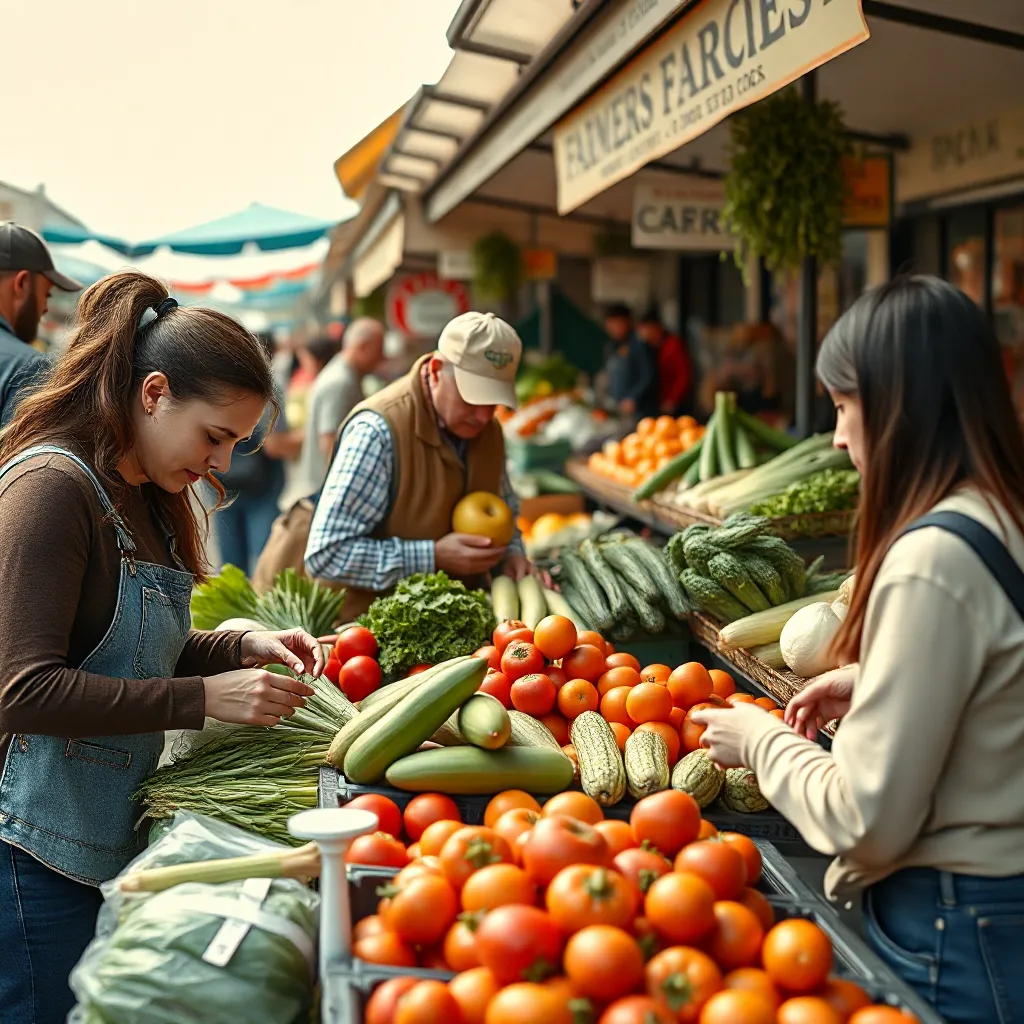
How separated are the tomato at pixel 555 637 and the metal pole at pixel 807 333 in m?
3.12

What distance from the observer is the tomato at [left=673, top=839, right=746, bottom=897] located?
1.89 m

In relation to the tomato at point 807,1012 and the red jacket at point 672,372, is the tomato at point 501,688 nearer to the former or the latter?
the tomato at point 807,1012

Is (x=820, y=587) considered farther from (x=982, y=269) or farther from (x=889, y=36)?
(x=982, y=269)

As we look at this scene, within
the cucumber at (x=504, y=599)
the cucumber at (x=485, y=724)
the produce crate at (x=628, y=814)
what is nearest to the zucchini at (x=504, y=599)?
the cucumber at (x=504, y=599)

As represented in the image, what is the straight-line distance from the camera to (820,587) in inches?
157

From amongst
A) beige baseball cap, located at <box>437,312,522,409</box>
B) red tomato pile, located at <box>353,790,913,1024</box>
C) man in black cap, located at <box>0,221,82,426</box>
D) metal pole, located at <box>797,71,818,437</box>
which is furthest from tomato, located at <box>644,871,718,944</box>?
metal pole, located at <box>797,71,818,437</box>

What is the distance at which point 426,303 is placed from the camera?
527 inches

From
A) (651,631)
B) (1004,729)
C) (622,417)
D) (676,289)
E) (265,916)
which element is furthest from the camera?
(676,289)

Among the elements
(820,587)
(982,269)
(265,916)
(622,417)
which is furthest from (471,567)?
(622,417)

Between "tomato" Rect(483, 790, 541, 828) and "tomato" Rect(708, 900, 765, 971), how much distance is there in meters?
0.64

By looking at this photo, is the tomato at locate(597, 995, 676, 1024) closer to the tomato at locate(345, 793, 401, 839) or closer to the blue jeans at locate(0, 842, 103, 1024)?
the tomato at locate(345, 793, 401, 839)

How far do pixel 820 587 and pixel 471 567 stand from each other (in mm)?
1364

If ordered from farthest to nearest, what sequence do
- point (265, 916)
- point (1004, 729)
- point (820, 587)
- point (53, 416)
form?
point (820, 587)
point (53, 416)
point (265, 916)
point (1004, 729)

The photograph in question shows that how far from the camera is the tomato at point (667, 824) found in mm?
2078
